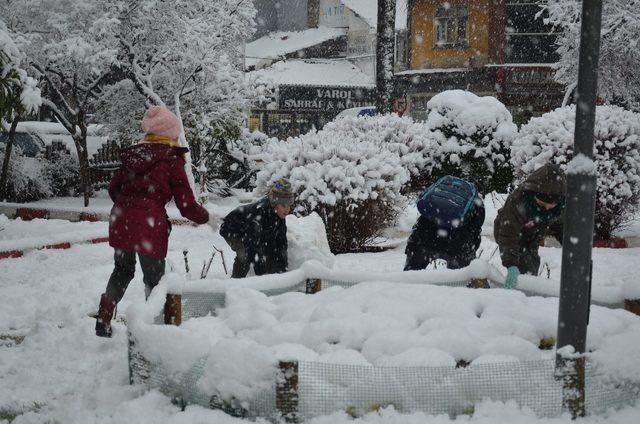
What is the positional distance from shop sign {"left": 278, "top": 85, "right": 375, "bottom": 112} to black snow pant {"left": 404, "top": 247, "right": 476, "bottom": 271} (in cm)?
2629

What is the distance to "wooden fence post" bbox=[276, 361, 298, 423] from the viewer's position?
10.5 feet

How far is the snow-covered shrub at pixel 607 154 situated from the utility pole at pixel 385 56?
440 cm

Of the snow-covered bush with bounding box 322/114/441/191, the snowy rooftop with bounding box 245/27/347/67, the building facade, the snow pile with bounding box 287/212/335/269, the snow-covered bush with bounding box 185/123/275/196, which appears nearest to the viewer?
the snow pile with bounding box 287/212/335/269

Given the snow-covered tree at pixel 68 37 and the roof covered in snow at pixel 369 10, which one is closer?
the snow-covered tree at pixel 68 37

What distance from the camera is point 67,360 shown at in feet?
15.5

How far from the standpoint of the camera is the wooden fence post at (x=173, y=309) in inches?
167

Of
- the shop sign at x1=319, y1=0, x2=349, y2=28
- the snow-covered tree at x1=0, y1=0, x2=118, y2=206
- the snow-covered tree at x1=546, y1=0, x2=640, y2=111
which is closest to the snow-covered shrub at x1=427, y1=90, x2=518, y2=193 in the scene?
the snow-covered tree at x1=546, y1=0, x2=640, y2=111

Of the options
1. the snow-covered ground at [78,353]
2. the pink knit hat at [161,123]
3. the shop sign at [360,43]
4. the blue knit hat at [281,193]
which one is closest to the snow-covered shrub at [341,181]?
the snow-covered ground at [78,353]

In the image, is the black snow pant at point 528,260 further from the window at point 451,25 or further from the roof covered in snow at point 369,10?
the roof covered in snow at point 369,10

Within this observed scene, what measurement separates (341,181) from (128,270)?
461 centimetres

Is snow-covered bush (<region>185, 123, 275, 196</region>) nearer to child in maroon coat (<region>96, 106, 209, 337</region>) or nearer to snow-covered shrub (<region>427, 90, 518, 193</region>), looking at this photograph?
snow-covered shrub (<region>427, 90, 518, 193</region>)

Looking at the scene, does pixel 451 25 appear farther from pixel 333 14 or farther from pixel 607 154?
pixel 607 154

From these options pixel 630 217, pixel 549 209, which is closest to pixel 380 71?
pixel 630 217

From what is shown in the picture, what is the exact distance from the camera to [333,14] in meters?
38.4
